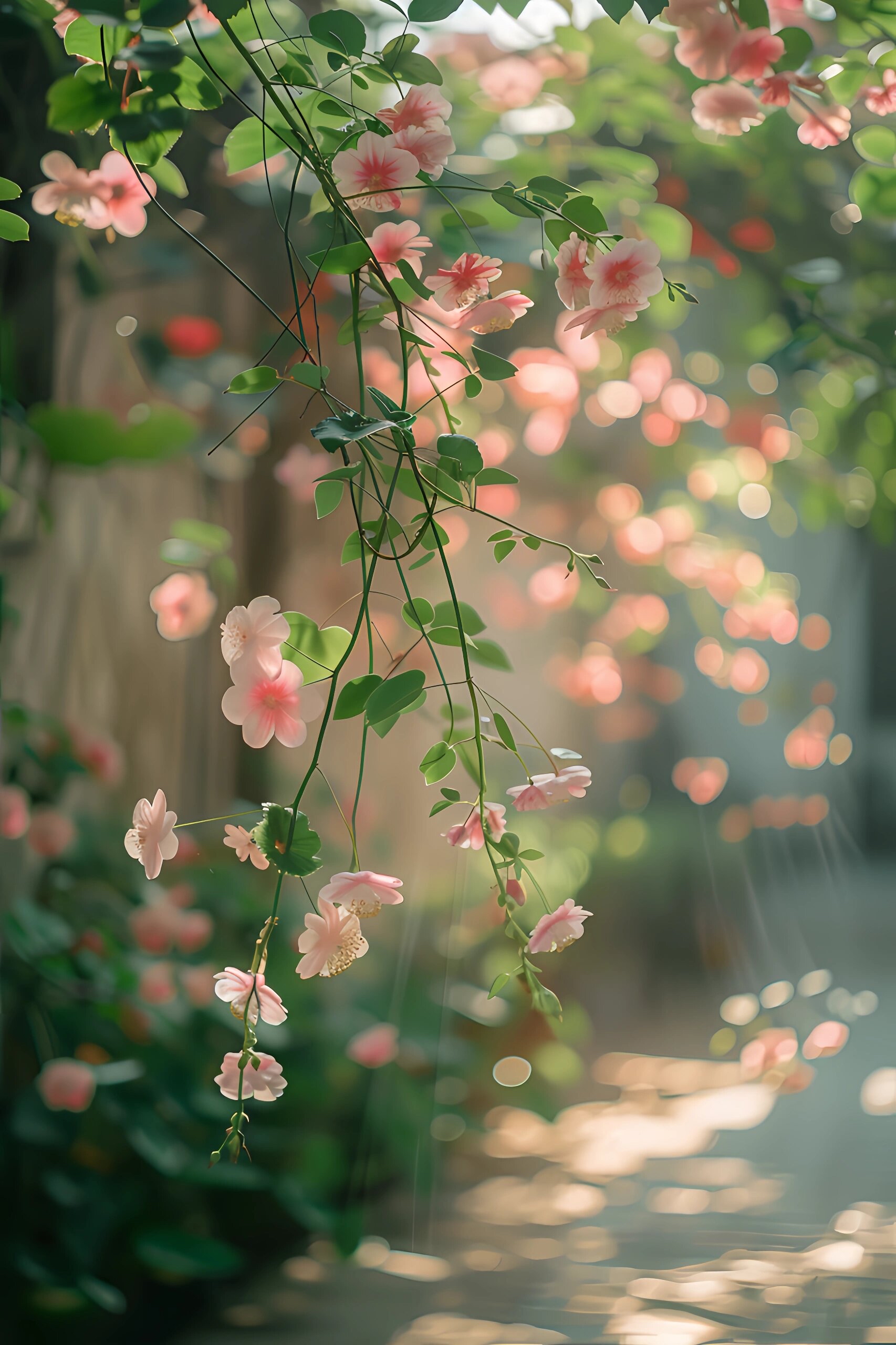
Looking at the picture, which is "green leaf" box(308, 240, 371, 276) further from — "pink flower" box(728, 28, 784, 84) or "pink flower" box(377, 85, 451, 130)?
"pink flower" box(728, 28, 784, 84)

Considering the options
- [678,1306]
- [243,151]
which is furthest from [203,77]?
[678,1306]

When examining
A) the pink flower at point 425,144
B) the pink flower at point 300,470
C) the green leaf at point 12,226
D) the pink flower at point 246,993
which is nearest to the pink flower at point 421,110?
the pink flower at point 425,144

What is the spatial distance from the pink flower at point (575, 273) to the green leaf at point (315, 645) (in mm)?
217

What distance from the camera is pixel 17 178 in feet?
3.40

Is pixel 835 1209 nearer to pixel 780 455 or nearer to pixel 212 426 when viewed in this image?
pixel 780 455

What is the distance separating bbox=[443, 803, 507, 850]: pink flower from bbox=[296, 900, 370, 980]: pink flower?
0.27 ft

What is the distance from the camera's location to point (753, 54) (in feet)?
2.20

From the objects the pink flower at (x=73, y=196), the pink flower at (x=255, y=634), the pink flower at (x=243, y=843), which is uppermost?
the pink flower at (x=73, y=196)

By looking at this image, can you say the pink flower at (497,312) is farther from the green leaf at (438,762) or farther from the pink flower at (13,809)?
the pink flower at (13,809)

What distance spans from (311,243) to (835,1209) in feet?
4.17

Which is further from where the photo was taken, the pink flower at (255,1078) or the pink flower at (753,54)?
the pink flower at (753,54)

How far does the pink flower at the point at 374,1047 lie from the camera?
115cm

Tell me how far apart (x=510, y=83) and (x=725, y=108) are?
1.63 feet

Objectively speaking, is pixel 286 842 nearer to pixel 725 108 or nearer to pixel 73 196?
pixel 73 196
